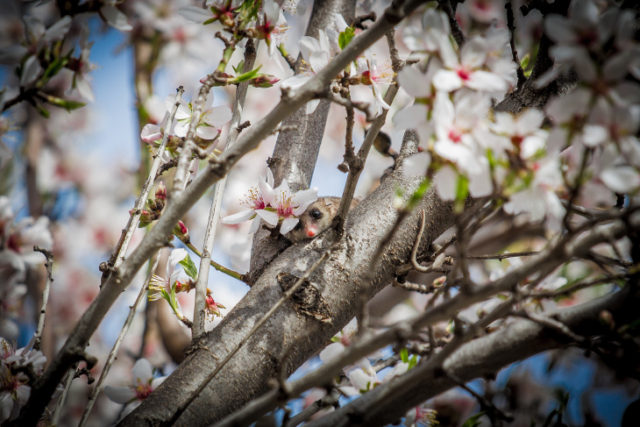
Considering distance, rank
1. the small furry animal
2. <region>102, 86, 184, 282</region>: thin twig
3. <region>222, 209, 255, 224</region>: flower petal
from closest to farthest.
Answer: <region>102, 86, 184, 282</region>: thin twig
<region>222, 209, 255, 224</region>: flower petal
the small furry animal

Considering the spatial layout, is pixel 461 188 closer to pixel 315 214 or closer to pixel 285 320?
pixel 285 320

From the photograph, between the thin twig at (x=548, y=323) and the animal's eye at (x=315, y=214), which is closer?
the thin twig at (x=548, y=323)

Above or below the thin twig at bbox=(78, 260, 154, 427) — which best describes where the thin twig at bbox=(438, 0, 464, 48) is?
above

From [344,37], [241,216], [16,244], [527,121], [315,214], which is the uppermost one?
[315,214]

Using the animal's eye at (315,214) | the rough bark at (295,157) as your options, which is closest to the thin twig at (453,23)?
the rough bark at (295,157)

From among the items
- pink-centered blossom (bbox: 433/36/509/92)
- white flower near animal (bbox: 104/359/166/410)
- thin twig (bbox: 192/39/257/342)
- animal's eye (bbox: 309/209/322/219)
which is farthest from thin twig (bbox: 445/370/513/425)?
animal's eye (bbox: 309/209/322/219)

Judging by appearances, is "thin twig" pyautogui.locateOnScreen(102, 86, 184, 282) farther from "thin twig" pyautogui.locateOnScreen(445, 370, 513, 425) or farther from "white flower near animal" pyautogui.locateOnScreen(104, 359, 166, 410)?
"thin twig" pyautogui.locateOnScreen(445, 370, 513, 425)

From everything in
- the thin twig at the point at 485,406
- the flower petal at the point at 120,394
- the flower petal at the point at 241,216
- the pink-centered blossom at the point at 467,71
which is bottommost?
the thin twig at the point at 485,406

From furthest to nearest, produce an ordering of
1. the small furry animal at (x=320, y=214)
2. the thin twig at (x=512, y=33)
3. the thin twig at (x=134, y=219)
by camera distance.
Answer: the small furry animal at (x=320, y=214) < the thin twig at (x=512, y=33) < the thin twig at (x=134, y=219)

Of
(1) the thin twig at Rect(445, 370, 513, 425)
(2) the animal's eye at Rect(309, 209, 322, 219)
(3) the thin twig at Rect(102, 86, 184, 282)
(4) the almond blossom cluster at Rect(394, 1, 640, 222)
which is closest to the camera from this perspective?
(4) the almond blossom cluster at Rect(394, 1, 640, 222)

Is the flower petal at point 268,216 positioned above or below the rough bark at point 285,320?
above

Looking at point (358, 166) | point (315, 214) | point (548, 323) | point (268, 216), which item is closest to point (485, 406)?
point (548, 323)

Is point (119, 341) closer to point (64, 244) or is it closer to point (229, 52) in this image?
point (229, 52)

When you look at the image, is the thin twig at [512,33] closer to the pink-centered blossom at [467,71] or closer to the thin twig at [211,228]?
the pink-centered blossom at [467,71]
